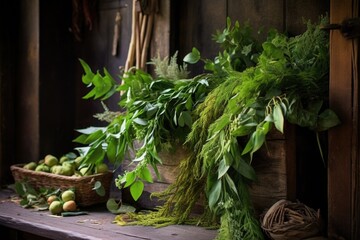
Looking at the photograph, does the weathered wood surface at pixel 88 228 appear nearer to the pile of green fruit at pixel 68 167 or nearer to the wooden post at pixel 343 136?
the pile of green fruit at pixel 68 167

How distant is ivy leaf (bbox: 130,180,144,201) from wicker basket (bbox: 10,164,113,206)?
0.78 ft

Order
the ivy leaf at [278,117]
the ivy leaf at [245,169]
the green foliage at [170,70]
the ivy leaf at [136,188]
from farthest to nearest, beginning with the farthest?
the green foliage at [170,70] → the ivy leaf at [136,188] → the ivy leaf at [245,169] → the ivy leaf at [278,117]

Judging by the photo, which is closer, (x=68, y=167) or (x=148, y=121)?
(x=148, y=121)

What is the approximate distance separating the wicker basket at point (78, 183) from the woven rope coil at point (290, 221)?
66 cm

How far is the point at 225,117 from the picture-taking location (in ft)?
3.74

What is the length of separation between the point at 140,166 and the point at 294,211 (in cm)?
46

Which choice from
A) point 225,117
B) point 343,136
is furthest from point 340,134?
point 225,117

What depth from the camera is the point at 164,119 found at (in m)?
1.37

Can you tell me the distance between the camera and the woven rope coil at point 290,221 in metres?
1.07

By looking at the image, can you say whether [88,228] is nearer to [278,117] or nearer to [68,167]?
[68,167]

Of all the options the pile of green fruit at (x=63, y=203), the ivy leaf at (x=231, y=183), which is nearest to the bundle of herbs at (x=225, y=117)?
the ivy leaf at (x=231, y=183)

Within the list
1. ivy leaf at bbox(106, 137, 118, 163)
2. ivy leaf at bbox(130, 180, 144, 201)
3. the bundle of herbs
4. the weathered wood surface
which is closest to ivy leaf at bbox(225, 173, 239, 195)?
the bundle of herbs

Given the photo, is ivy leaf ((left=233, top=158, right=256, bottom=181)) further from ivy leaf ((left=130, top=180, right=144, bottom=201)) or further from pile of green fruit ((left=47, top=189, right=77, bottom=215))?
pile of green fruit ((left=47, top=189, right=77, bottom=215))

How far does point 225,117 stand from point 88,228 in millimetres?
537
